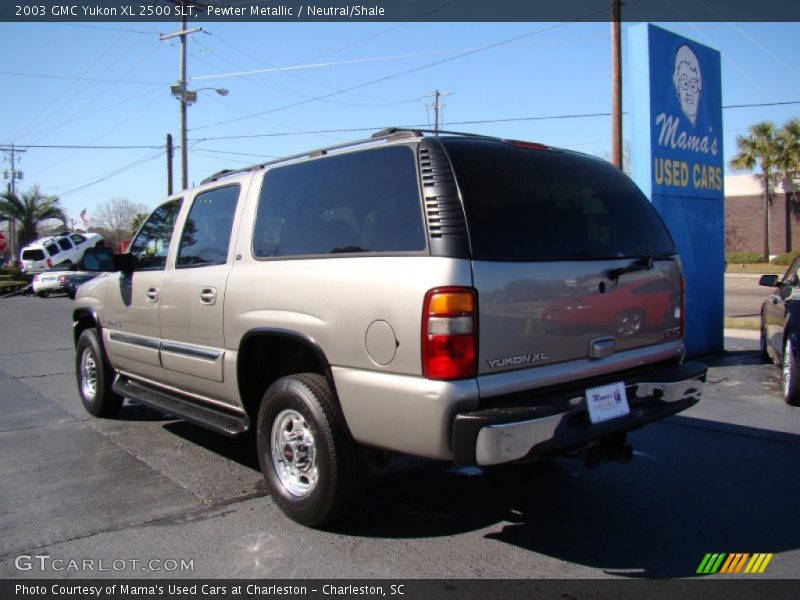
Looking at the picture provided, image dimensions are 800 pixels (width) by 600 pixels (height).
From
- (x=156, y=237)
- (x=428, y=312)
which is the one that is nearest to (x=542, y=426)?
(x=428, y=312)

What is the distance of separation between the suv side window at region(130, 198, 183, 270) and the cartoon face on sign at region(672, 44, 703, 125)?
703 cm

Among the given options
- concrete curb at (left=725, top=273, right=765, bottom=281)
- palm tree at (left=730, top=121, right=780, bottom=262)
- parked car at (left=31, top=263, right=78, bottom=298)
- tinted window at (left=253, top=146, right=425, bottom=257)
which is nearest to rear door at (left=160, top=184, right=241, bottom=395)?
tinted window at (left=253, top=146, right=425, bottom=257)

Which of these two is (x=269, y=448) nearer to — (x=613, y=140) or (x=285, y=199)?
(x=285, y=199)

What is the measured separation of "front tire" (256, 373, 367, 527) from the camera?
11.4ft

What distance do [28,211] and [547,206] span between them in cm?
4645

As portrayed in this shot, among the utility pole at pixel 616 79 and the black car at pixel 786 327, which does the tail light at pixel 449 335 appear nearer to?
the black car at pixel 786 327

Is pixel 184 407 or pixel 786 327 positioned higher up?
pixel 786 327

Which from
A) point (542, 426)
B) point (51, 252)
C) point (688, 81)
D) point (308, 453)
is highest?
point (688, 81)

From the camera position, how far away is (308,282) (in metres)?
3.60

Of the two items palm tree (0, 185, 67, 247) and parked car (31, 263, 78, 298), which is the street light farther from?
palm tree (0, 185, 67, 247)

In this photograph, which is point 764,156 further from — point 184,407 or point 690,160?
point 184,407

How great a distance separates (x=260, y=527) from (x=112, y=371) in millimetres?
2976

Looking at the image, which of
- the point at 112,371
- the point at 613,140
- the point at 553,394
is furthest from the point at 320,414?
the point at 613,140

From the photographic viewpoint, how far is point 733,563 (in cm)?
330
